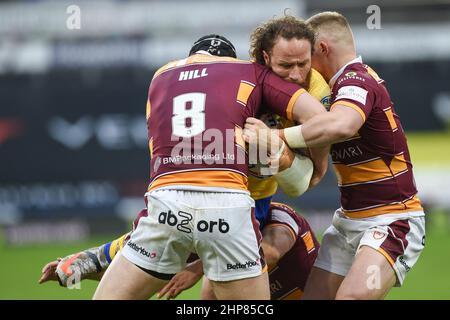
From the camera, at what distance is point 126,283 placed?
5.50 meters

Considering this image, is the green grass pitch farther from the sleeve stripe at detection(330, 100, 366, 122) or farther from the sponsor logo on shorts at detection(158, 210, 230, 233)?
the sponsor logo on shorts at detection(158, 210, 230, 233)

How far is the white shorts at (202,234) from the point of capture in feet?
17.7

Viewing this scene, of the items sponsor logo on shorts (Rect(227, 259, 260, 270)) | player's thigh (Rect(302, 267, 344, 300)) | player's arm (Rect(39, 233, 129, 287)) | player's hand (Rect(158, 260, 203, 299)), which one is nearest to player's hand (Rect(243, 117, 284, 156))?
sponsor logo on shorts (Rect(227, 259, 260, 270))

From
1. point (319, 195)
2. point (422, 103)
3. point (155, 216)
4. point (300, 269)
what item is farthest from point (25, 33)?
point (155, 216)

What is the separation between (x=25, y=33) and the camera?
15148 millimetres

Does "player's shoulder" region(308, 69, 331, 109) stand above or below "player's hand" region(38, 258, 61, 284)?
above

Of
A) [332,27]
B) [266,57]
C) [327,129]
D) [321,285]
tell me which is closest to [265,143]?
[327,129]

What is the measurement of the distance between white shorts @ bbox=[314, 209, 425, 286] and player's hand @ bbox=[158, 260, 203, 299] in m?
1.08

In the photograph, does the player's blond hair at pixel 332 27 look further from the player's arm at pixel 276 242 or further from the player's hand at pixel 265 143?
the player's arm at pixel 276 242

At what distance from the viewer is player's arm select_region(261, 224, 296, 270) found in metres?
A: 6.64

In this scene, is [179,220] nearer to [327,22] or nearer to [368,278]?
[368,278]

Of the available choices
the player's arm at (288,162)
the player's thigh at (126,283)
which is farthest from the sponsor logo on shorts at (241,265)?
the player's arm at (288,162)

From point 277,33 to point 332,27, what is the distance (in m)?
0.82
